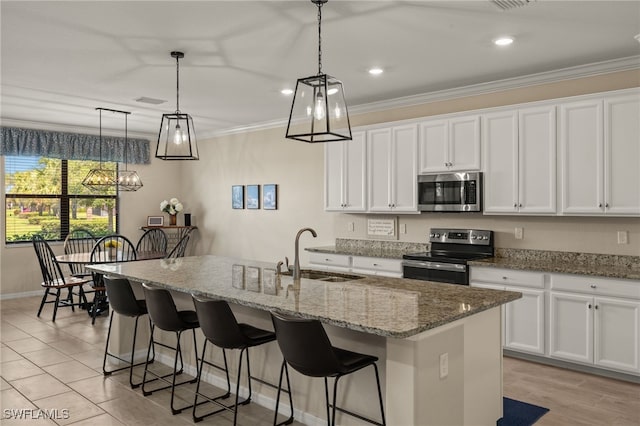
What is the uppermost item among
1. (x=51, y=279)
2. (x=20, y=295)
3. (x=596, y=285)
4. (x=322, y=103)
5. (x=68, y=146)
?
(x=68, y=146)

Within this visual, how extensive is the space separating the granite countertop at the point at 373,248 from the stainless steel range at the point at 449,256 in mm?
210

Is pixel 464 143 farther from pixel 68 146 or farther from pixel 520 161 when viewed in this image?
pixel 68 146

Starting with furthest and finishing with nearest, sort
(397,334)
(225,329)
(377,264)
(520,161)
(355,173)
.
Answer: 1. (355,173)
2. (377,264)
3. (520,161)
4. (225,329)
5. (397,334)

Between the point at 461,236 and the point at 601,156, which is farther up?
the point at 601,156

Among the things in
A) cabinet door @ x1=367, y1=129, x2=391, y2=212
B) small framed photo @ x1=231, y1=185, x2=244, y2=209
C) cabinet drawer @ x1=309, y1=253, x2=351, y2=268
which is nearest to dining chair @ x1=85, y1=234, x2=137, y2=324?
small framed photo @ x1=231, y1=185, x2=244, y2=209

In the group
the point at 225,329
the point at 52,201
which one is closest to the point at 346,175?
the point at 225,329

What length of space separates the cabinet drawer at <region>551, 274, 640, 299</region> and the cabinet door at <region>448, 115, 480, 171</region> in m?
1.29

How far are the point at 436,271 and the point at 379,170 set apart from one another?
54.1 inches

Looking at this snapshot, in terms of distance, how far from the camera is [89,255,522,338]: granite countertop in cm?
219

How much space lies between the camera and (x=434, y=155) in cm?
496

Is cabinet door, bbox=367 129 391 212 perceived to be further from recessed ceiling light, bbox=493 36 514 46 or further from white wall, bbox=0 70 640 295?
recessed ceiling light, bbox=493 36 514 46

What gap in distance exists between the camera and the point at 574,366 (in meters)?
3.98

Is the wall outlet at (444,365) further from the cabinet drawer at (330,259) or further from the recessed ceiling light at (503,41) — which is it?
the cabinet drawer at (330,259)

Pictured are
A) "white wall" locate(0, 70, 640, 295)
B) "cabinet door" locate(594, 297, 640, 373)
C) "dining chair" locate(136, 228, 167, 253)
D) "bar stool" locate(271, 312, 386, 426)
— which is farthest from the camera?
"dining chair" locate(136, 228, 167, 253)
